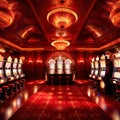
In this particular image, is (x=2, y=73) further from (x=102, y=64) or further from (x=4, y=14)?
(x=102, y=64)

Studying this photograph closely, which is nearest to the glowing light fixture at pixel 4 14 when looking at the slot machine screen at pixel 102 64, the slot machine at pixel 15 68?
the slot machine at pixel 15 68

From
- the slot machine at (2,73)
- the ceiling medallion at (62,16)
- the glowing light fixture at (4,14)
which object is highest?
the ceiling medallion at (62,16)

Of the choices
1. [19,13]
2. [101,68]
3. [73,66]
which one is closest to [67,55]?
[73,66]

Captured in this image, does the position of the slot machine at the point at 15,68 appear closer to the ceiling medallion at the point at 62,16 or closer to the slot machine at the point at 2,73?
the slot machine at the point at 2,73

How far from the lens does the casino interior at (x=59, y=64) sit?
450cm

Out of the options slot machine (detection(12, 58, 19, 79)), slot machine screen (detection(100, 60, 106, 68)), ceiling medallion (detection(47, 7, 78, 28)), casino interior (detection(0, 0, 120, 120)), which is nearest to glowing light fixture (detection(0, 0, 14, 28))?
casino interior (detection(0, 0, 120, 120))

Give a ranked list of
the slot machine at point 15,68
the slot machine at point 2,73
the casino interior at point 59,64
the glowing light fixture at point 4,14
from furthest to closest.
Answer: the slot machine at point 15,68
the slot machine at point 2,73
the casino interior at point 59,64
the glowing light fixture at point 4,14

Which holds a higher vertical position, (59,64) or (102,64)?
(59,64)

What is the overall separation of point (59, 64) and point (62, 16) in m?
8.98

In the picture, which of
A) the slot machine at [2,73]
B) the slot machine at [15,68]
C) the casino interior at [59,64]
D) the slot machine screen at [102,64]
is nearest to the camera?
the casino interior at [59,64]

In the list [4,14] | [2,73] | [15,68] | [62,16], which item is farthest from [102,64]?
[4,14]

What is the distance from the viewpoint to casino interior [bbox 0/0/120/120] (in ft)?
14.8

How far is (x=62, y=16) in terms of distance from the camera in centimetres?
525

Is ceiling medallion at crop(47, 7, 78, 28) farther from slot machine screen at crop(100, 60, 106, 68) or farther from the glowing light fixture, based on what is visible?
slot machine screen at crop(100, 60, 106, 68)
